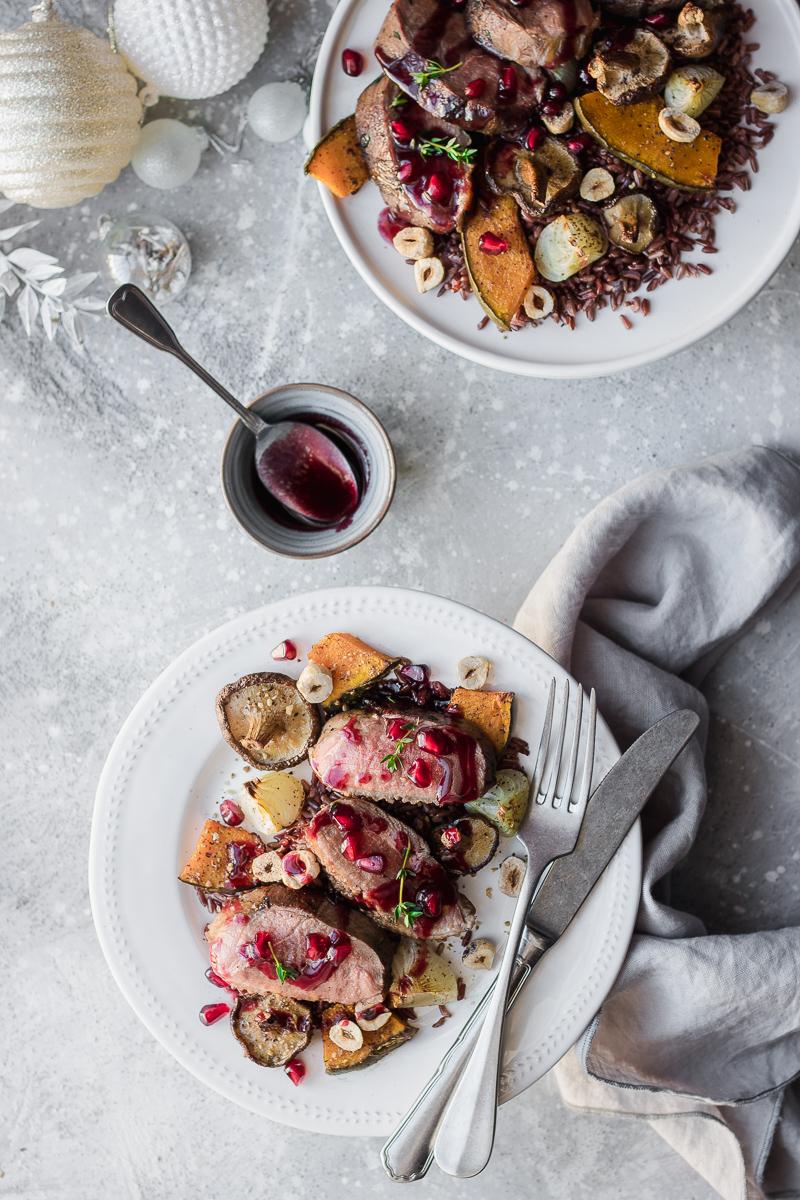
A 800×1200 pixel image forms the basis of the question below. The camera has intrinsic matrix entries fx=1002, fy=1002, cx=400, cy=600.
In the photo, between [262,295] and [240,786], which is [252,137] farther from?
[240,786]

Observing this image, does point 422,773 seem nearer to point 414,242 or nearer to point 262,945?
point 262,945

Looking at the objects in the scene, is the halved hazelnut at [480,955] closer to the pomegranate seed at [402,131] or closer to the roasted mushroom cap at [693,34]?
the pomegranate seed at [402,131]

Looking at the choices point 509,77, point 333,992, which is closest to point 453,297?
point 509,77

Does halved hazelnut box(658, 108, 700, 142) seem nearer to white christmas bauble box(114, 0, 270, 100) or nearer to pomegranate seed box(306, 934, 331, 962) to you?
white christmas bauble box(114, 0, 270, 100)

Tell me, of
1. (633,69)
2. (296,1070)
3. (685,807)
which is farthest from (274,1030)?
(633,69)

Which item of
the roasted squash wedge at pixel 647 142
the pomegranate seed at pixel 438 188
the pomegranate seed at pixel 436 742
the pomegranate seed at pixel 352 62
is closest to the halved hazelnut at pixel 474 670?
the pomegranate seed at pixel 436 742
